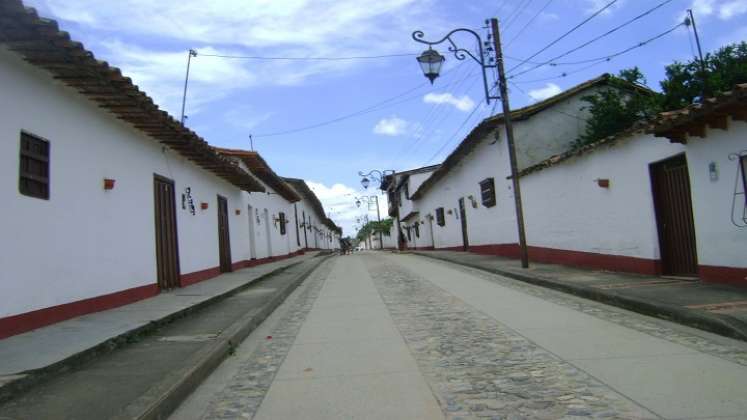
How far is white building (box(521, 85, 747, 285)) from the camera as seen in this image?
8227mm

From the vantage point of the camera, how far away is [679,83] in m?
16.1

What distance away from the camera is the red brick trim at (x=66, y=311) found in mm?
6141

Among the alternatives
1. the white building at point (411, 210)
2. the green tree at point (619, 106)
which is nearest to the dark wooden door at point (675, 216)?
the green tree at point (619, 106)

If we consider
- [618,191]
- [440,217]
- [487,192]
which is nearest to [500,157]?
[487,192]

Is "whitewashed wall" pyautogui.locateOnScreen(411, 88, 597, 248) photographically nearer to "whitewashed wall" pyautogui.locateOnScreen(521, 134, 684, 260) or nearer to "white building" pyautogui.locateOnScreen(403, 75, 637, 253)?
"white building" pyautogui.locateOnScreen(403, 75, 637, 253)

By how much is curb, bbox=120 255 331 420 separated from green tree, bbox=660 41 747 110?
1338cm

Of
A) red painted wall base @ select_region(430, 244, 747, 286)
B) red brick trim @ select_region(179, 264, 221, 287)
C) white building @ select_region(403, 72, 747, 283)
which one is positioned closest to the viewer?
white building @ select_region(403, 72, 747, 283)

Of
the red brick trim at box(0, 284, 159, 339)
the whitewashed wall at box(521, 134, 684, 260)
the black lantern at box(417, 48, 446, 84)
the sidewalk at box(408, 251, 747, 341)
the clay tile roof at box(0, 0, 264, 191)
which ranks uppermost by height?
the black lantern at box(417, 48, 446, 84)

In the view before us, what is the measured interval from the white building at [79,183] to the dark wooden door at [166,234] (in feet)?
0.07

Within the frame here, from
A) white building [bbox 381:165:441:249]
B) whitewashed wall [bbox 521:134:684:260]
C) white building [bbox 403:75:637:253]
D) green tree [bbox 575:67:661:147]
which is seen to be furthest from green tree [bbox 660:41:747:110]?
white building [bbox 381:165:441:249]

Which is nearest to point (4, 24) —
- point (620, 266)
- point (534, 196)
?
point (620, 266)

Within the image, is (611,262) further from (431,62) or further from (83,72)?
(83,72)

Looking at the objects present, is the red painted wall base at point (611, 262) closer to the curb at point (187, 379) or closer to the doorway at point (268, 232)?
the curb at point (187, 379)

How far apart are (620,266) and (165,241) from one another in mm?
8977
